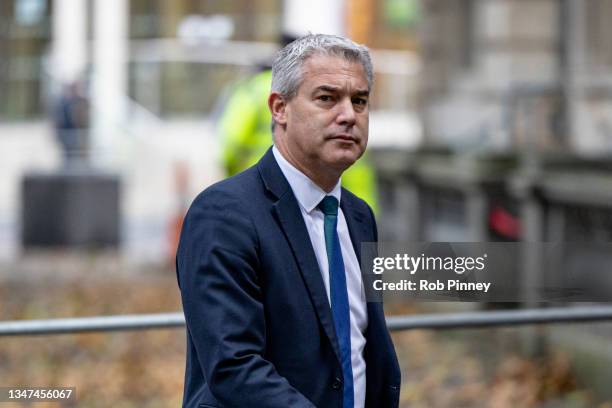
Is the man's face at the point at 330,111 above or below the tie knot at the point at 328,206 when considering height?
above

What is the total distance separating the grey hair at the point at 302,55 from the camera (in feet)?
10.5

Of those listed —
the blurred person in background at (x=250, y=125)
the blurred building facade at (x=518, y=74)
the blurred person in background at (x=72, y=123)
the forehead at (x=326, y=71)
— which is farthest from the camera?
the blurred person in background at (x=72, y=123)

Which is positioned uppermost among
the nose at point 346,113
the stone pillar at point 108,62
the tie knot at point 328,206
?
the stone pillar at point 108,62

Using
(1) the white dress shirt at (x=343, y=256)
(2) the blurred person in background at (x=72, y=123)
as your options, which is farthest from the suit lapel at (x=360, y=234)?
(2) the blurred person in background at (x=72, y=123)

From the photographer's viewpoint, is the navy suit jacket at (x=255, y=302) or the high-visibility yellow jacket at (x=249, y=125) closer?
the navy suit jacket at (x=255, y=302)

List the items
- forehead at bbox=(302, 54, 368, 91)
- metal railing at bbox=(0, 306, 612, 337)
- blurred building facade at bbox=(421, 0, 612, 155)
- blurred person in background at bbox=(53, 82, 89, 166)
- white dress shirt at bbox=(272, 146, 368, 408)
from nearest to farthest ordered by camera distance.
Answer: forehead at bbox=(302, 54, 368, 91), white dress shirt at bbox=(272, 146, 368, 408), metal railing at bbox=(0, 306, 612, 337), blurred building facade at bbox=(421, 0, 612, 155), blurred person in background at bbox=(53, 82, 89, 166)

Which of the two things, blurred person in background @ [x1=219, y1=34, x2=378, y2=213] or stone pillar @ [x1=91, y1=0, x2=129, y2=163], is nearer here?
blurred person in background @ [x1=219, y1=34, x2=378, y2=213]

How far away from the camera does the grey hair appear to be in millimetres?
3209

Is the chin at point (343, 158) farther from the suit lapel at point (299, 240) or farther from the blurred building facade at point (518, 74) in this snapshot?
the blurred building facade at point (518, 74)

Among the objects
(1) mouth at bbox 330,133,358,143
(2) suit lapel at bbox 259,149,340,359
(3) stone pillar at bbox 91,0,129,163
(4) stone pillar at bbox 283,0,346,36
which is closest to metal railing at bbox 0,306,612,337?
(2) suit lapel at bbox 259,149,340,359

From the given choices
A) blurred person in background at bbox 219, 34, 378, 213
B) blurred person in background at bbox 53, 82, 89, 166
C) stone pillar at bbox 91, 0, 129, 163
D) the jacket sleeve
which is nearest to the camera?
the jacket sleeve

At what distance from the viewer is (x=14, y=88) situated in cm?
4159

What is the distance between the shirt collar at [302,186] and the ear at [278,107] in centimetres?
9

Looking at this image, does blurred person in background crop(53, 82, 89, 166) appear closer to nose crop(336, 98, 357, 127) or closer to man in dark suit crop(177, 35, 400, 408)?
man in dark suit crop(177, 35, 400, 408)
